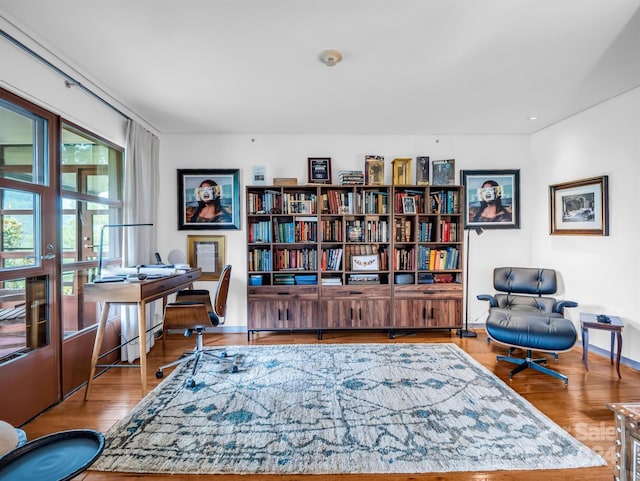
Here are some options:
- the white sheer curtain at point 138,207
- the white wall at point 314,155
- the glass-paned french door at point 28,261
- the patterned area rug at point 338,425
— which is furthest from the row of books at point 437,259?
the glass-paned french door at point 28,261

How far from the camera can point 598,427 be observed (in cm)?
199

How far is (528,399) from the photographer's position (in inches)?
91.8

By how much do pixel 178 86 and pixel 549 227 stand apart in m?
4.36

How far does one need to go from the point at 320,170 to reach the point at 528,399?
3072mm

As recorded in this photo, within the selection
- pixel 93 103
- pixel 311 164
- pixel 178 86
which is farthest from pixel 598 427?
pixel 93 103

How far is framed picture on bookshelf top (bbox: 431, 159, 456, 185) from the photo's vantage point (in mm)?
3916

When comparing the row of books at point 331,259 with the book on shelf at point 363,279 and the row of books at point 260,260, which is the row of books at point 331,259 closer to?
the book on shelf at point 363,279

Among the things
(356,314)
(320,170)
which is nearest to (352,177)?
(320,170)

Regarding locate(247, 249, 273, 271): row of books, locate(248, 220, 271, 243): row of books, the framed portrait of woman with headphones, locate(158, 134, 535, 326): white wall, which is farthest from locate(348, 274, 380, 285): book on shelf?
the framed portrait of woman with headphones

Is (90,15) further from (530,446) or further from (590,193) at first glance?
(590,193)

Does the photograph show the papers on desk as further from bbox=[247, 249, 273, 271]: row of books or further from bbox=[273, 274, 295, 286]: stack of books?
bbox=[273, 274, 295, 286]: stack of books

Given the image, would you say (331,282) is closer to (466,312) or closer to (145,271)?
(466,312)

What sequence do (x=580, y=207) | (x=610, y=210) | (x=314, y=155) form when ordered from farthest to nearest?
(x=314, y=155) < (x=580, y=207) < (x=610, y=210)

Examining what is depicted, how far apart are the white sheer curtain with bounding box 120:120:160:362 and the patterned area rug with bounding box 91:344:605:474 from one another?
0.79 m
